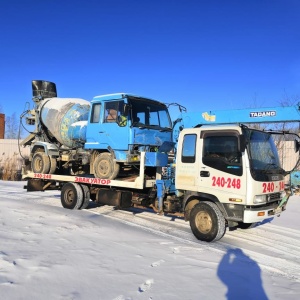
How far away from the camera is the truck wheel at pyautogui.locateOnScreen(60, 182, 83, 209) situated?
10220mm

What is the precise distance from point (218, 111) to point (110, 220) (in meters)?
3.99

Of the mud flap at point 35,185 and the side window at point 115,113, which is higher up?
the side window at point 115,113

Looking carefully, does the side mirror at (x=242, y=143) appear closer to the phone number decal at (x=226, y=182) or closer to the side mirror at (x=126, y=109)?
the phone number decal at (x=226, y=182)

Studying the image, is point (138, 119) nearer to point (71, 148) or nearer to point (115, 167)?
point (115, 167)

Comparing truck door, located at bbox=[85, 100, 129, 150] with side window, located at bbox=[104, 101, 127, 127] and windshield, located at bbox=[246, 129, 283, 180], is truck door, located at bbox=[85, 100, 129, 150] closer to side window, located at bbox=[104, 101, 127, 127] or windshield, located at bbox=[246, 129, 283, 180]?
side window, located at bbox=[104, 101, 127, 127]

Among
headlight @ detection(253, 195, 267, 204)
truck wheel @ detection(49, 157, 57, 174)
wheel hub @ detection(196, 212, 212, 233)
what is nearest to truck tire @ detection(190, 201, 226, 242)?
→ wheel hub @ detection(196, 212, 212, 233)

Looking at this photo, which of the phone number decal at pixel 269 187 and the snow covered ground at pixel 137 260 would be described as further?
the phone number decal at pixel 269 187

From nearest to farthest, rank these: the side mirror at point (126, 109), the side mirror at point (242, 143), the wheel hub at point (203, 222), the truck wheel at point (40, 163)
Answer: the side mirror at point (242, 143)
the wheel hub at point (203, 222)
the side mirror at point (126, 109)
the truck wheel at point (40, 163)

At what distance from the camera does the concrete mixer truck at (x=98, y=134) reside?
29.2ft

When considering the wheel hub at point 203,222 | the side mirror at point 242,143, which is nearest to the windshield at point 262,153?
the side mirror at point 242,143

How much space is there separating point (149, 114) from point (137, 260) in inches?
190

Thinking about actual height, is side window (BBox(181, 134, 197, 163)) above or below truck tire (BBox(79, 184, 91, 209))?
above

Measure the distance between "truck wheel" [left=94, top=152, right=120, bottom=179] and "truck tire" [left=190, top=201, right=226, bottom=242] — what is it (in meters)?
2.83

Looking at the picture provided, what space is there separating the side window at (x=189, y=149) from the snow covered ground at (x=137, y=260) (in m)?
1.73
